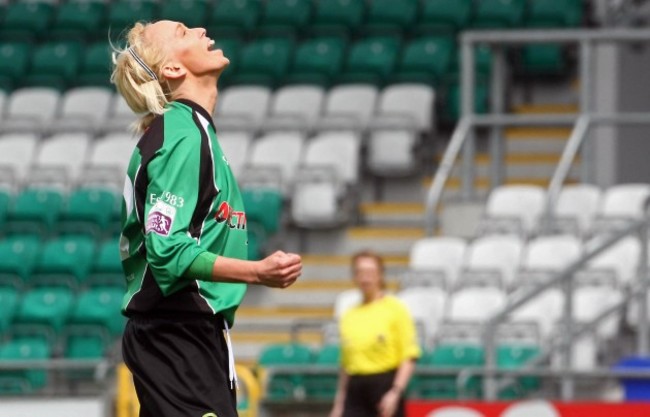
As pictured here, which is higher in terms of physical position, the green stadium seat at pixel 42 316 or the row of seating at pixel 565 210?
the row of seating at pixel 565 210

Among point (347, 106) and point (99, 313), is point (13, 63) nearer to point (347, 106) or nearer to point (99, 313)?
point (347, 106)

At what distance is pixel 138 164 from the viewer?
446cm

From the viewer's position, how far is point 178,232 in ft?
14.3

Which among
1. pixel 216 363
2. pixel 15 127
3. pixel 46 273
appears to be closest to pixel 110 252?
pixel 46 273

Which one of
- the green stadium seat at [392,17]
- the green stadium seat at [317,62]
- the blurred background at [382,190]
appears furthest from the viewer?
the green stadium seat at [392,17]

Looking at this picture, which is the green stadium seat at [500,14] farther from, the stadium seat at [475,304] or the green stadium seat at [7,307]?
the green stadium seat at [7,307]

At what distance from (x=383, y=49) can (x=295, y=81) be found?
883 millimetres

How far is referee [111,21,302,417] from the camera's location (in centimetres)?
438

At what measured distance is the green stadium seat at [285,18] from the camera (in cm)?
1766

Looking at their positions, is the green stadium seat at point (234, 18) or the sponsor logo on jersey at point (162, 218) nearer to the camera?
the sponsor logo on jersey at point (162, 218)

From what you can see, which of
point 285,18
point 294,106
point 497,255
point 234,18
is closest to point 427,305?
point 497,255

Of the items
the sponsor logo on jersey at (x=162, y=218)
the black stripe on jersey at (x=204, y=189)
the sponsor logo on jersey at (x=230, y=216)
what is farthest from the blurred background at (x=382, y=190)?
the sponsor logo on jersey at (x=162, y=218)

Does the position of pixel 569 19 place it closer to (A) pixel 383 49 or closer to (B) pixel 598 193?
(A) pixel 383 49

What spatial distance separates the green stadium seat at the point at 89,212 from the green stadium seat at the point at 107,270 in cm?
49
